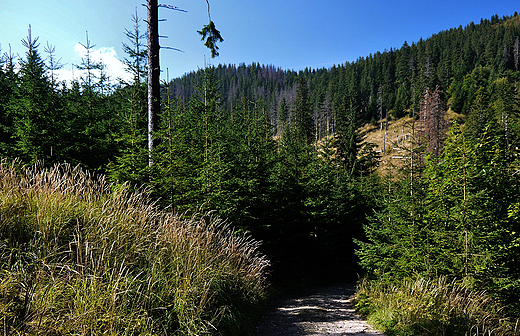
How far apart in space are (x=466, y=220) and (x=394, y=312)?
3014 mm

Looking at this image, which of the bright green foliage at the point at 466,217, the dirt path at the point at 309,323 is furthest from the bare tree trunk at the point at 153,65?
the bright green foliage at the point at 466,217

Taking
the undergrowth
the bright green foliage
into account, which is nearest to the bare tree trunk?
the undergrowth

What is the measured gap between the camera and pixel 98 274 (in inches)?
109

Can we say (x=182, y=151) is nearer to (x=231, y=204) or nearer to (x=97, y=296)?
(x=231, y=204)

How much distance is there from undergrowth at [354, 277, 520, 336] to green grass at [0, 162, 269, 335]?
10.8 ft

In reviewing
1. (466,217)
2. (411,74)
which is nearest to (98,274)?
(466,217)

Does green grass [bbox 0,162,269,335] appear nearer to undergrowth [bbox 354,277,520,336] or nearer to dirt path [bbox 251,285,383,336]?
dirt path [bbox 251,285,383,336]

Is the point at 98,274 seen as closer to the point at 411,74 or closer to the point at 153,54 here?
the point at 153,54

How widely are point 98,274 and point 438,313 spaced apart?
6.31 meters

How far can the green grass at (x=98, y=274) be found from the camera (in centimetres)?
222

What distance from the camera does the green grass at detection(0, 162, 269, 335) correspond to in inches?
87.2

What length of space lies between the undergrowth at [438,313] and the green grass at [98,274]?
3294 mm

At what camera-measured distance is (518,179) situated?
7.31 meters

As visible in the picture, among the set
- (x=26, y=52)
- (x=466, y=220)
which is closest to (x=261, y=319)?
(x=466, y=220)
